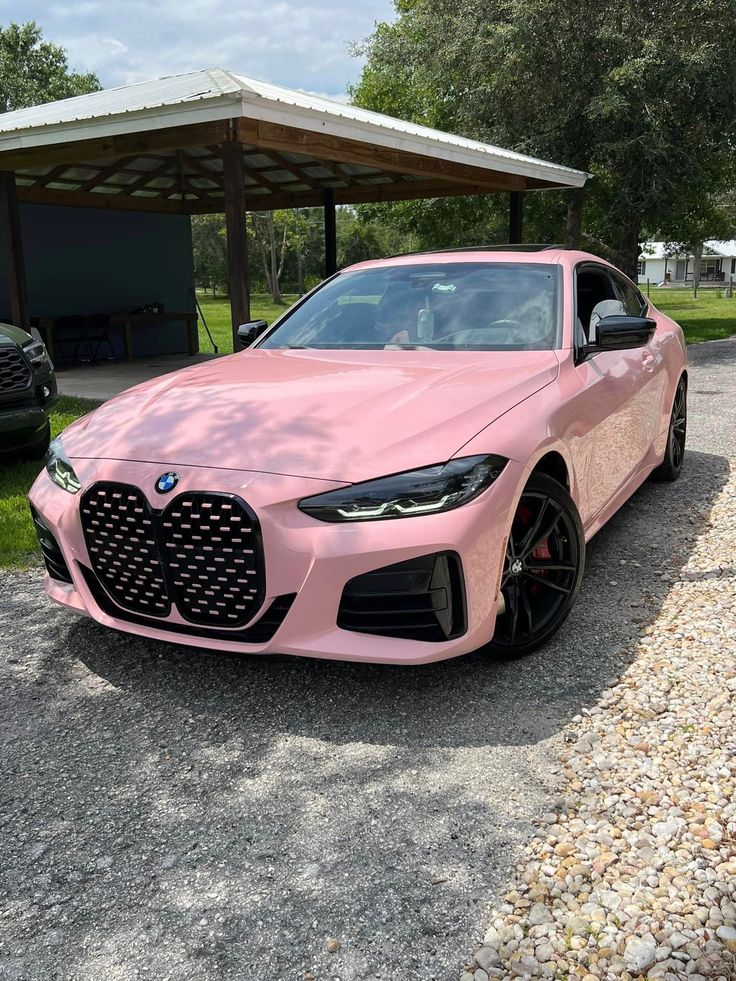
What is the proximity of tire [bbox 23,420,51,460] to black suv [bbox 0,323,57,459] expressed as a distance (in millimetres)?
96

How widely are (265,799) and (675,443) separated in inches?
178

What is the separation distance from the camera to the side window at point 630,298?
538 cm

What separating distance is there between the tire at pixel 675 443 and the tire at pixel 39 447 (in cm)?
440

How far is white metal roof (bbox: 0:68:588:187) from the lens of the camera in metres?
7.74

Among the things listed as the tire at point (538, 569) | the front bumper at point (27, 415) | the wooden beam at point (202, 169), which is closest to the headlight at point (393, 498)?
the tire at point (538, 569)

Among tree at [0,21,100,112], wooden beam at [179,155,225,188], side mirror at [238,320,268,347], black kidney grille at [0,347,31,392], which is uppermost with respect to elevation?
tree at [0,21,100,112]

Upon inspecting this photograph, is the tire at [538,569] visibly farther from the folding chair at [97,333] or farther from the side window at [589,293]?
the folding chair at [97,333]

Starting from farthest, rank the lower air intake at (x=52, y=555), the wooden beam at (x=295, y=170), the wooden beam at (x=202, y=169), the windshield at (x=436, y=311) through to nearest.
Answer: the wooden beam at (x=202, y=169), the wooden beam at (x=295, y=170), the windshield at (x=436, y=311), the lower air intake at (x=52, y=555)

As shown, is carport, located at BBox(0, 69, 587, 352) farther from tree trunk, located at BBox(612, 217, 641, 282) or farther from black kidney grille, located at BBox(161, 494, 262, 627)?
black kidney grille, located at BBox(161, 494, 262, 627)

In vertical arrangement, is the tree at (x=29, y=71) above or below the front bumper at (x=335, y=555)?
above

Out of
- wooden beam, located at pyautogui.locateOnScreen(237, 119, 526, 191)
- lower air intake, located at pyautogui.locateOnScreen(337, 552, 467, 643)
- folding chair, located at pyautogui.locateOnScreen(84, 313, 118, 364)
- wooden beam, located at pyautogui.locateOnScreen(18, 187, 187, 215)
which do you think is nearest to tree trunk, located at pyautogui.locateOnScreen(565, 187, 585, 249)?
wooden beam, located at pyautogui.locateOnScreen(237, 119, 526, 191)

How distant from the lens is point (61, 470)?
3.50 m

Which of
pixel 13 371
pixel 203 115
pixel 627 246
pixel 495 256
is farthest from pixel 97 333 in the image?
pixel 495 256

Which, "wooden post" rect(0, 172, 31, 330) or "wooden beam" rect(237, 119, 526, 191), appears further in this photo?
"wooden post" rect(0, 172, 31, 330)
